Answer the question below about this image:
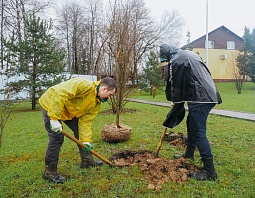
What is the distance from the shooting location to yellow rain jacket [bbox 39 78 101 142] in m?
2.56

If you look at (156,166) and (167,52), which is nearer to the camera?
(156,166)

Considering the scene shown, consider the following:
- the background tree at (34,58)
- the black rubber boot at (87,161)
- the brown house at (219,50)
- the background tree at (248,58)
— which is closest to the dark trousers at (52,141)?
the black rubber boot at (87,161)

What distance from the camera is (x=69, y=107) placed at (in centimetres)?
292

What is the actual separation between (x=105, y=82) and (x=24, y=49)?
925cm

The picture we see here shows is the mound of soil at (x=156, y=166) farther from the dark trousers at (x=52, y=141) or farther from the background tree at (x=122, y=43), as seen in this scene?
the background tree at (x=122, y=43)

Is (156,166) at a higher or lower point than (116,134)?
lower

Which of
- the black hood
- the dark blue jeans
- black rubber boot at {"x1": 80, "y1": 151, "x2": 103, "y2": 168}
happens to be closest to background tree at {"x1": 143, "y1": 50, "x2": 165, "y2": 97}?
the black hood

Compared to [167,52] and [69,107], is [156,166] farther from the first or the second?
[167,52]

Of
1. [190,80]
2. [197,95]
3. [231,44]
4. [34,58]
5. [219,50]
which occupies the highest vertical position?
[231,44]

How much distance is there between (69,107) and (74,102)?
3.6 inches

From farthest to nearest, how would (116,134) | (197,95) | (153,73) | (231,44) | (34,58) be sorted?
(231,44) → (153,73) → (34,58) → (116,134) → (197,95)

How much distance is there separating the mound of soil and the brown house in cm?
3099

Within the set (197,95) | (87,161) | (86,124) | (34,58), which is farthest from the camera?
(34,58)

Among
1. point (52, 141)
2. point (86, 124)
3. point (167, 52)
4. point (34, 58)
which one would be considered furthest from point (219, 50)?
point (52, 141)
